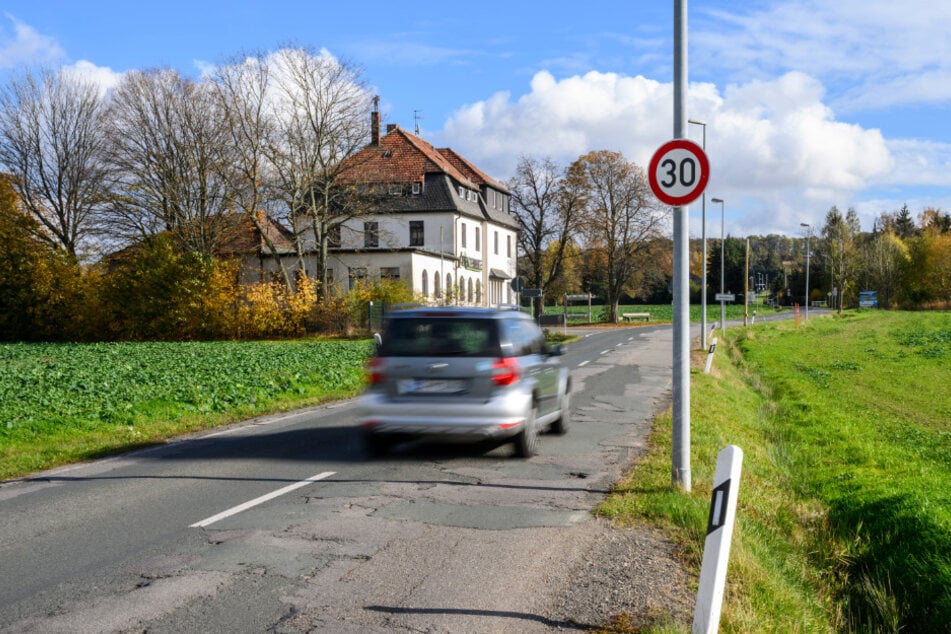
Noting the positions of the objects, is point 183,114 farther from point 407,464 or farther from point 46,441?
point 407,464

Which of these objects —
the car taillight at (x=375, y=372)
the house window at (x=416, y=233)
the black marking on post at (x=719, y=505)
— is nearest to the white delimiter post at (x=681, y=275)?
the black marking on post at (x=719, y=505)

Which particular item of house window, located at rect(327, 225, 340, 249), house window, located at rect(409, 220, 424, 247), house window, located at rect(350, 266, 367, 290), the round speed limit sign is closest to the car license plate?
the round speed limit sign

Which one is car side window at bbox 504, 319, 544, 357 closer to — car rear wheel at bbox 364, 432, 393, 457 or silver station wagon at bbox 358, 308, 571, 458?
silver station wagon at bbox 358, 308, 571, 458

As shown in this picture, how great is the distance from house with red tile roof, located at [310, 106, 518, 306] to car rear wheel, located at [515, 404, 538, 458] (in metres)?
38.7

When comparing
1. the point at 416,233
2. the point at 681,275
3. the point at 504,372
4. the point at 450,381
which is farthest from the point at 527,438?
the point at 416,233

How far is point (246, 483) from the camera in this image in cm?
839

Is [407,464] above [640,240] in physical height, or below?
below

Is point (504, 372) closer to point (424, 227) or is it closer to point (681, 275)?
point (681, 275)

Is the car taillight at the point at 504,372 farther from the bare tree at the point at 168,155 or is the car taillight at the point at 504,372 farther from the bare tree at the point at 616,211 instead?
the bare tree at the point at 616,211

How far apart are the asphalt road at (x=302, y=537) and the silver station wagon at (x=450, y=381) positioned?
0.46 m

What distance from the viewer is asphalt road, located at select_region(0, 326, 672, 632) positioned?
4.65 metres

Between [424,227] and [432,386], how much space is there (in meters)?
52.3

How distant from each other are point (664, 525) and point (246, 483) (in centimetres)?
431

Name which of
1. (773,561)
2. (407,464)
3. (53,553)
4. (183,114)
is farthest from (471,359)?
(183,114)
